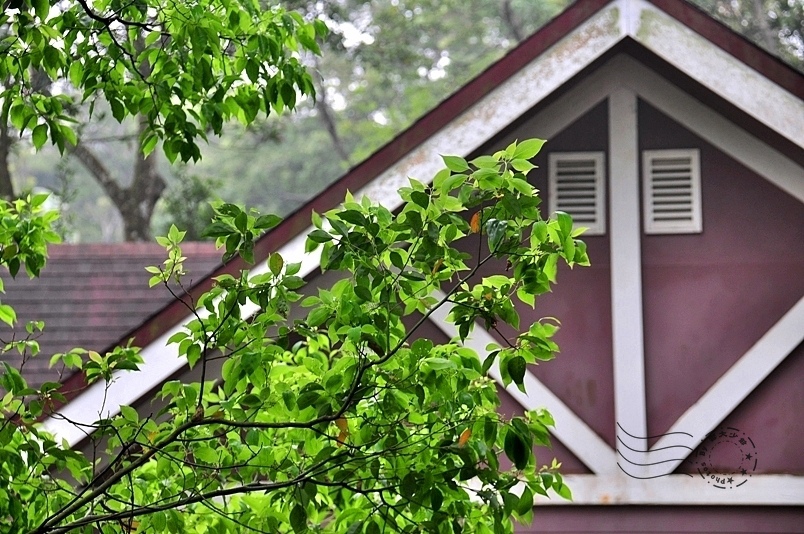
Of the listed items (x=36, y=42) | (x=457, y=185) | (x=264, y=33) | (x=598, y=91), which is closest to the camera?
(x=457, y=185)

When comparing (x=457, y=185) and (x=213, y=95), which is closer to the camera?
(x=457, y=185)

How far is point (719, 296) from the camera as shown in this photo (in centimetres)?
495

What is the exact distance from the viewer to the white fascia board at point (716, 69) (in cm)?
456

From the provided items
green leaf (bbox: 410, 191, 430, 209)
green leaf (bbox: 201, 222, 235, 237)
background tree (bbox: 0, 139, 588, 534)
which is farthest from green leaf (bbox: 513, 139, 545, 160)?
green leaf (bbox: 201, 222, 235, 237)

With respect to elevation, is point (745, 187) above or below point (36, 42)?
above

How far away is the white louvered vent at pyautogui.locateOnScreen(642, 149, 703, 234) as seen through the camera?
16.5 feet

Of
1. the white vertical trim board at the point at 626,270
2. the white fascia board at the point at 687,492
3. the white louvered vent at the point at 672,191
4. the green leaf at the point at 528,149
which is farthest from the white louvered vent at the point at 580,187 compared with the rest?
the green leaf at the point at 528,149

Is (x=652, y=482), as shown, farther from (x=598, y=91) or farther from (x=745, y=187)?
(x=598, y=91)

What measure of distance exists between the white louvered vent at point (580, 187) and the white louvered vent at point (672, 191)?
0.78ft

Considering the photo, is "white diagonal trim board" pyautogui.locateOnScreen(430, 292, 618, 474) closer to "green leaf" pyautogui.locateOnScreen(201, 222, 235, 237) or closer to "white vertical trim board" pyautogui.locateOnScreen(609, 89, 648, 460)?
"white vertical trim board" pyautogui.locateOnScreen(609, 89, 648, 460)

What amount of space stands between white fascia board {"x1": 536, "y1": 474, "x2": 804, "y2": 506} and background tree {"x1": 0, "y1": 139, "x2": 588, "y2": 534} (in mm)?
1937

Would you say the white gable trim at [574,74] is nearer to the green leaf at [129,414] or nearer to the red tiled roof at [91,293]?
the green leaf at [129,414]

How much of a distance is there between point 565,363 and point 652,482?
73 cm

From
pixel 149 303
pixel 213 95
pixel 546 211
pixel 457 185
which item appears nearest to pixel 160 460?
pixel 213 95
